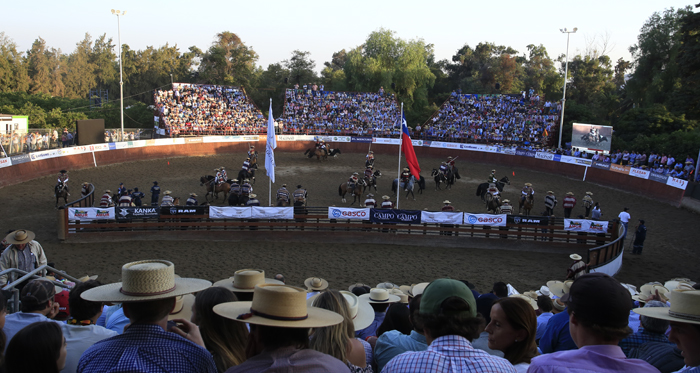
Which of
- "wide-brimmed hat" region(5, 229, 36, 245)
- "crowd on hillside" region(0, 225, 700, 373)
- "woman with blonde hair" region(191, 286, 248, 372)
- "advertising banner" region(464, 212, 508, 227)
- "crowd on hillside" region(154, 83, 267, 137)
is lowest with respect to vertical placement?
"advertising banner" region(464, 212, 508, 227)

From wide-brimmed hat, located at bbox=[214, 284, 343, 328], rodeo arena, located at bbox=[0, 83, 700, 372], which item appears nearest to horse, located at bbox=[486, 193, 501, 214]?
rodeo arena, located at bbox=[0, 83, 700, 372]

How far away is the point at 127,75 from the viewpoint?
3009 inches

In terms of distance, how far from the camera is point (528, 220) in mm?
19844

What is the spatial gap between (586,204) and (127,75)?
70.9 m

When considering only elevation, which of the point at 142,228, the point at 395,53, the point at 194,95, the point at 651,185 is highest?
the point at 395,53

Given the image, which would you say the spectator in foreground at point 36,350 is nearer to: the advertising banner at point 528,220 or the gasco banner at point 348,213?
the gasco banner at point 348,213

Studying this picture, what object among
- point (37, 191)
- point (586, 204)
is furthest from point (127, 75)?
point (586, 204)

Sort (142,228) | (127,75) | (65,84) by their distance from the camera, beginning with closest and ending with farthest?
1. (142,228)
2. (127,75)
3. (65,84)

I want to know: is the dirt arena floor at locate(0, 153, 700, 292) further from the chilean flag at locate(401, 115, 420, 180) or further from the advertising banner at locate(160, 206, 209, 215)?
the chilean flag at locate(401, 115, 420, 180)

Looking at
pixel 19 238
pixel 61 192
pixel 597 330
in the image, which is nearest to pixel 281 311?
pixel 597 330

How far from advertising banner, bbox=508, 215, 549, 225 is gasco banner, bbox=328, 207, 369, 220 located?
18.4 feet

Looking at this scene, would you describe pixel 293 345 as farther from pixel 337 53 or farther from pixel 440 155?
pixel 337 53

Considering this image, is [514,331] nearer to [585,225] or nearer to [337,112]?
[585,225]

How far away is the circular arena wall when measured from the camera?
27.3 meters
